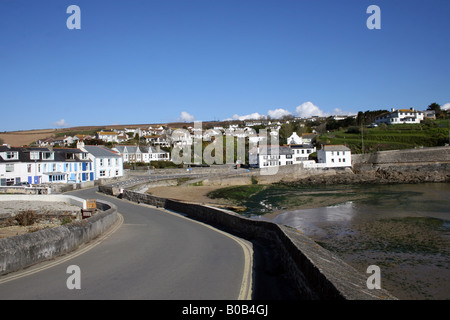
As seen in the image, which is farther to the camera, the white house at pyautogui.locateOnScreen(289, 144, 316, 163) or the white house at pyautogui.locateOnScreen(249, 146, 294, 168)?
the white house at pyautogui.locateOnScreen(289, 144, 316, 163)

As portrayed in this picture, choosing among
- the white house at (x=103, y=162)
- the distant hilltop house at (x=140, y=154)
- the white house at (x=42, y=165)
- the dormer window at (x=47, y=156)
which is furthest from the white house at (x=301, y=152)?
the dormer window at (x=47, y=156)

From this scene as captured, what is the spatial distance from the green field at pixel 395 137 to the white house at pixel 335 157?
1423cm

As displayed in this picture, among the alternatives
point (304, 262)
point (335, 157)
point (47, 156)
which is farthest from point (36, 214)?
point (335, 157)

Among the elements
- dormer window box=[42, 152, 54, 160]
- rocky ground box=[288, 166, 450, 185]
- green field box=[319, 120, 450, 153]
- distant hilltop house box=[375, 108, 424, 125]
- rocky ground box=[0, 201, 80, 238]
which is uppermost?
distant hilltop house box=[375, 108, 424, 125]

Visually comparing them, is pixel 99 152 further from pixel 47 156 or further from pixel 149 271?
pixel 149 271

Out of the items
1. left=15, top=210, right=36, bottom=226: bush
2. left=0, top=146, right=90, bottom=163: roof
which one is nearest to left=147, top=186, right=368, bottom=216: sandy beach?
left=0, top=146, right=90, bottom=163: roof

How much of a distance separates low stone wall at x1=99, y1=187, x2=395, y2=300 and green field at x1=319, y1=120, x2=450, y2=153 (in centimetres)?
8138

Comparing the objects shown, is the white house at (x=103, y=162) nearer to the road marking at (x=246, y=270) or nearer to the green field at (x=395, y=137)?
the road marking at (x=246, y=270)

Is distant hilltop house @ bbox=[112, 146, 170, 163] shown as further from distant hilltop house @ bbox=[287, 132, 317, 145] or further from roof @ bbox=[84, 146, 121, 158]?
distant hilltop house @ bbox=[287, 132, 317, 145]

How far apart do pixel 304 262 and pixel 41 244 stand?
8.17 meters

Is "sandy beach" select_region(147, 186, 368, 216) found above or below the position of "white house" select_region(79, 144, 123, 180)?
below

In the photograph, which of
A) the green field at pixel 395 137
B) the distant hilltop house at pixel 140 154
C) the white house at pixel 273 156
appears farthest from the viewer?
the distant hilltop house at pixel 140 154

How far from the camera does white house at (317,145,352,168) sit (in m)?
77.9

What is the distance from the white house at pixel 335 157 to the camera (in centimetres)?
7794
